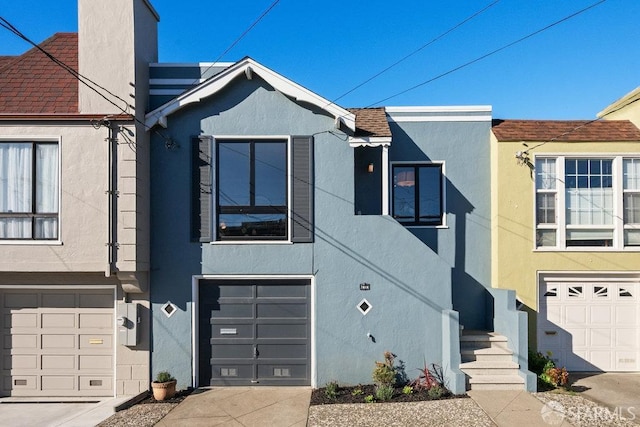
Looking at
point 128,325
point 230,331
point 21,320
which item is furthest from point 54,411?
point 230,331

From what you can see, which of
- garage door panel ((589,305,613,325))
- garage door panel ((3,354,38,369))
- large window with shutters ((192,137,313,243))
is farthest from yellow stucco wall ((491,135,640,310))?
garage door panel ((3,354,38,369))

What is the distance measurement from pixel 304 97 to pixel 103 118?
3797 millimetres

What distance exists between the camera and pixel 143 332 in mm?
8375

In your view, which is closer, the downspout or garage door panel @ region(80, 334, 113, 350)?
the downspout

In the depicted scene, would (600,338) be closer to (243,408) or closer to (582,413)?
(582,413)

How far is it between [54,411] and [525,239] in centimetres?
991

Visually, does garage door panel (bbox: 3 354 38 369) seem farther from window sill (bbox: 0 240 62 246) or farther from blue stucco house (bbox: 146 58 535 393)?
blue stucco house (bbox: 146 58 535 393)

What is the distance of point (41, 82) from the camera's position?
8.63m

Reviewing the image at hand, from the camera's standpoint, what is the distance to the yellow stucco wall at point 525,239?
30.7 feet

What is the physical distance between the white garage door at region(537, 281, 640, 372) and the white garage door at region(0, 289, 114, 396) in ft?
30.2

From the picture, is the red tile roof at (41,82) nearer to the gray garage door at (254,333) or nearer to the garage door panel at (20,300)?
the garage door panel at (20,300)

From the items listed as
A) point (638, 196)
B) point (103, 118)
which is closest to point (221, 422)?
point (103, 118)

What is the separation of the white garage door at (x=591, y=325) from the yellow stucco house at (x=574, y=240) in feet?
0.07

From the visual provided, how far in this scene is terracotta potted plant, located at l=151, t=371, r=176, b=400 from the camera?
797 cm
